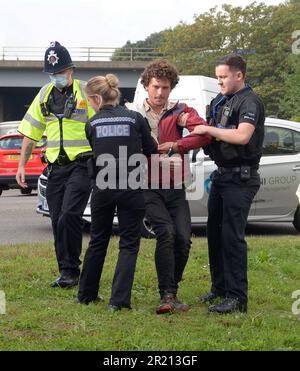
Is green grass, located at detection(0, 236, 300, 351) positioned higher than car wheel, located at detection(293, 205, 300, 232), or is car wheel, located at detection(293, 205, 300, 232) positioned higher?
green grass, located at detection(0, 236, 300, 351)

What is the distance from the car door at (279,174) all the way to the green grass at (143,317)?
2975mm

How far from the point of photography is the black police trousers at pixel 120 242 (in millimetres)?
6391

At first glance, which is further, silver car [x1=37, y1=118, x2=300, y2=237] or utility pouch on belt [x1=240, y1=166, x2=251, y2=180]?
silver car [x1=37, y1=118, x2=300, y2=237]

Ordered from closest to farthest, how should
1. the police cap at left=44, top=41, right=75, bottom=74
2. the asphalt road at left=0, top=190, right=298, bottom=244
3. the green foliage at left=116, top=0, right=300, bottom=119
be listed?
the police cap at left=44, top=41, right=75, bottom=74, the asphalt road at left=0, top=190, right=298, bottom=244, the green foliage at left=116, top=0, right=300, bottom=119

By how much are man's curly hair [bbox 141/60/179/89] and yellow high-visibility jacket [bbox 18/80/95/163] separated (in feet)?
3.61

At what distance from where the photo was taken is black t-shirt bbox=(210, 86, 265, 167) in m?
6.28

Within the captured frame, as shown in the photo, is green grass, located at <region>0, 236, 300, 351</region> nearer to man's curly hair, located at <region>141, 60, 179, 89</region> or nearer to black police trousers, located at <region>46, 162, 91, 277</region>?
black police trousers, located at <region>46, 162, 91, 277</region>

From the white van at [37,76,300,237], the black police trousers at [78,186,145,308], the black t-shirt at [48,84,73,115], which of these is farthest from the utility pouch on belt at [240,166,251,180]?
the white van at [37,76,300,237]

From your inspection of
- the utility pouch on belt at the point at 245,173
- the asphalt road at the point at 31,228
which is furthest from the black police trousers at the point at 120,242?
the asphalt road at the point at 31,228

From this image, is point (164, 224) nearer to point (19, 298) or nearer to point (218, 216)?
point (218, 216)

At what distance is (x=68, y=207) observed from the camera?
24.3 ft

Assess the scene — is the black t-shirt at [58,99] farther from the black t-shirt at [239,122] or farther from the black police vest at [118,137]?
the black t-shirt at [239,122]
